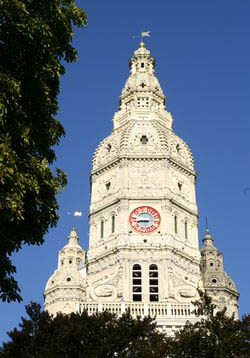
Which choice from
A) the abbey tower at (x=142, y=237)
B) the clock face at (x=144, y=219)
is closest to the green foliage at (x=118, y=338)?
the abbey tower at (x=142, y=237)

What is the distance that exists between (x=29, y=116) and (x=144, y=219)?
38126 millimetres

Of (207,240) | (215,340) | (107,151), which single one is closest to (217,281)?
(207,240)

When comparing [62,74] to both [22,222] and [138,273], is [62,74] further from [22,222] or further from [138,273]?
[138,273]

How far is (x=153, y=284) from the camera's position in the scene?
54312 mm

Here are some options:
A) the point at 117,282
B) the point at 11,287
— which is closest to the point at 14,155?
the point at 11,287

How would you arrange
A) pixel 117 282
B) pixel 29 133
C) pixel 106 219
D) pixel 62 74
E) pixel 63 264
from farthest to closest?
pixel 63 264 < pixel 106 219 < pixel 117 282 < pixel 62 74 < pixel 29 133

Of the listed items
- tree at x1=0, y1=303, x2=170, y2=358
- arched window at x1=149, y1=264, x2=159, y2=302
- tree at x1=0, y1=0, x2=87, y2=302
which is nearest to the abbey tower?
arched window at x1=149, y1=264, x2=159, y2=302

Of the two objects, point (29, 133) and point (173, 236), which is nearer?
point (29, 133)

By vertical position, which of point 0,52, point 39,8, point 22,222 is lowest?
point 22,222

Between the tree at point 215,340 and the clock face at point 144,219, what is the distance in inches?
1055

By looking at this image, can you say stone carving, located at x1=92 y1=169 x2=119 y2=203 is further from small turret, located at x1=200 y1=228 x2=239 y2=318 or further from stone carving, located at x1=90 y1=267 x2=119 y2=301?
small turret, located at x1=200 y1=228 x2=239 y2=318

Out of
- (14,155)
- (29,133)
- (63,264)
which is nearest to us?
(14,155)

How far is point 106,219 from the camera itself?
58312mm

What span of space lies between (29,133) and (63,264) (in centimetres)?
4665
